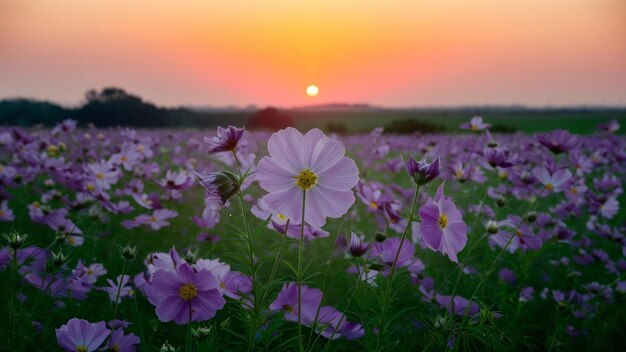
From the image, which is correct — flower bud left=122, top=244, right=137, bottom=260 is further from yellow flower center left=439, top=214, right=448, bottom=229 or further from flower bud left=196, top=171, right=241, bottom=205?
yellow flower center left=439, top=214, right=448, bottom=229

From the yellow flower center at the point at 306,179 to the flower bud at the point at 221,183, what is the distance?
122 mm

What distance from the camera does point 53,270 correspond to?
1352 millimetres

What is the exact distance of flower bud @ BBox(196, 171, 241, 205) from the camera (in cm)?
90

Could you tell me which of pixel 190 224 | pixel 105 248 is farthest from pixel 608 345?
pixel 105 248

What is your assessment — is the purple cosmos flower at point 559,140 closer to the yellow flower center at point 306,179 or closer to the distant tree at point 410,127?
the yellow flower center at point 306,179

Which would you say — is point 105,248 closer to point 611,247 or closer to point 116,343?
point 116,343

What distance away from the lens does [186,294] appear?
40.4 inches

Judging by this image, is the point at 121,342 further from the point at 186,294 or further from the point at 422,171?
the point at 422,171

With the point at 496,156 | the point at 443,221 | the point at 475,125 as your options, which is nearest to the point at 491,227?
the point at 496,156

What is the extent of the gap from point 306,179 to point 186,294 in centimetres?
38

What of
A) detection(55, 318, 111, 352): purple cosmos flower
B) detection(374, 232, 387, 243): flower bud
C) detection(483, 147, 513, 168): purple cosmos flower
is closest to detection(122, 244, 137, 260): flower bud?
detection(55, 318, 111, 352): purple cosmos flower

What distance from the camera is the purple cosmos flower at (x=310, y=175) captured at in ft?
3.04

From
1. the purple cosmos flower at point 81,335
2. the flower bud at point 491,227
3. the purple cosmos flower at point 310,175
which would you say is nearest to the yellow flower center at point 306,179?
the purple cosmos flower at point 310,175

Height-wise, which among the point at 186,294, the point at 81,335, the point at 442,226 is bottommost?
the point at 81,335
